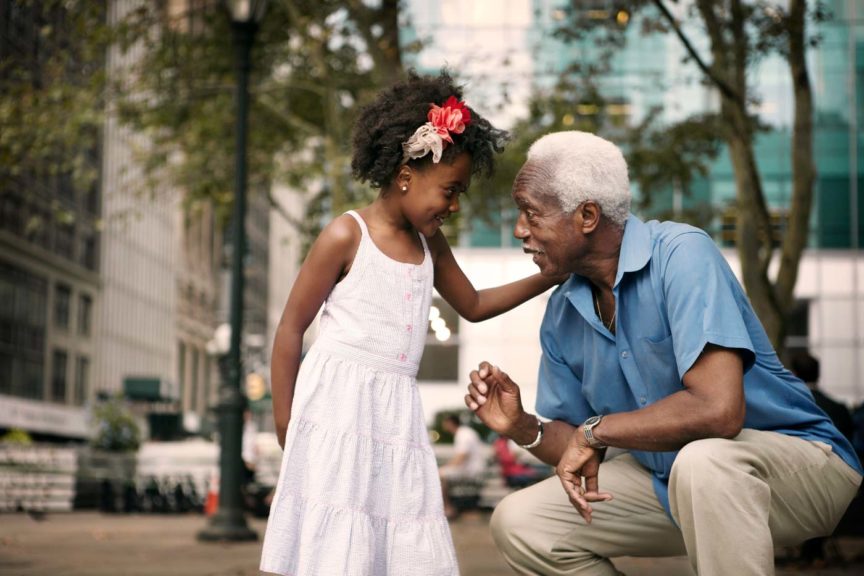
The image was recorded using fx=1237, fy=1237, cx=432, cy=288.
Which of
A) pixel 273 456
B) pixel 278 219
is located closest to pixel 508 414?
pixel 273 456

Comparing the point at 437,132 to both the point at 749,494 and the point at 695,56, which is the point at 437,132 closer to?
the point at 749,494

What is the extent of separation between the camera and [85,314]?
60.9 m

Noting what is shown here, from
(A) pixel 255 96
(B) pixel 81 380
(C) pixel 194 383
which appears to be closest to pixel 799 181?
(A) pixel 255 96

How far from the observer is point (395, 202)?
14.1 feet

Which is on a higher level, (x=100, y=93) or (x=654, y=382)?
(x=100, y=93)

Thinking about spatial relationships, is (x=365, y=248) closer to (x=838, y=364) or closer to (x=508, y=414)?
(x=508, y=414)

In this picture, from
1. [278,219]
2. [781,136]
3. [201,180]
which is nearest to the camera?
[201,180]

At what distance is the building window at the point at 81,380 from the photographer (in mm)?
59500

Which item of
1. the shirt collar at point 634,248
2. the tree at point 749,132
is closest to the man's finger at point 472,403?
the shirt collar at point 634,248

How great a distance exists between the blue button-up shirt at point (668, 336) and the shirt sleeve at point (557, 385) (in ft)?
0.14

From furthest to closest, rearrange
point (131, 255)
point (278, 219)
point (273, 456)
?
point (278, 219) < point (131, 255) < point (273, 456)

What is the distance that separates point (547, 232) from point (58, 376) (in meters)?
55.9

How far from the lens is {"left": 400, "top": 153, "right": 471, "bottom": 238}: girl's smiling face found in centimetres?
413

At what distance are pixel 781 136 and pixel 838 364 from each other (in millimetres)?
7951
